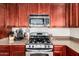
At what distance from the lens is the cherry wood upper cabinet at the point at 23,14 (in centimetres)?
448

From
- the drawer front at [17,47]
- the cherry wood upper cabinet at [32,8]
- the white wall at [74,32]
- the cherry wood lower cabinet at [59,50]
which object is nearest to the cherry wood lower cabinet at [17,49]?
the drawer front at [17,47]

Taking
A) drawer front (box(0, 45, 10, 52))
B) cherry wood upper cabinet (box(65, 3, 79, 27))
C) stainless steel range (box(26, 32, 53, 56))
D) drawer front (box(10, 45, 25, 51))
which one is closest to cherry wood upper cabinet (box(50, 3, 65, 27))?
cherry wood upper cabinet (box(65, 3, 79, 27))

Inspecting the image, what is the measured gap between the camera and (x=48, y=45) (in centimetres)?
378

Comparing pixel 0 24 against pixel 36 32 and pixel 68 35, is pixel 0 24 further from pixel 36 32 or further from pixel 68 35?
pixel 68 35

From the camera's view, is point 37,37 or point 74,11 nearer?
→ point 74,11

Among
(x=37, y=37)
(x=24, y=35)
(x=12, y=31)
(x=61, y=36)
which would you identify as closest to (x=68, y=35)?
(x=61, y=36)

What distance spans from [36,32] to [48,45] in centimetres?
92

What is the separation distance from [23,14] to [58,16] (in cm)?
85

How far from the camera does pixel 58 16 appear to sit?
454 cm

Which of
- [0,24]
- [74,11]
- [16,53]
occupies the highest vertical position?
[74,11]

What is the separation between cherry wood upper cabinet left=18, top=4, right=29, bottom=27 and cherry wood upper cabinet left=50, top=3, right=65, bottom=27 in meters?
0.62

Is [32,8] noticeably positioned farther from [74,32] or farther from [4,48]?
[4,48]

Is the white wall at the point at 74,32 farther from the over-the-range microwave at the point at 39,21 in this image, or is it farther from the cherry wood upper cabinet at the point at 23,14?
the cherry wood upper cabinet at the point at 23,14

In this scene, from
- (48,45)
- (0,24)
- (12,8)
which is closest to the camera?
(48,45)
